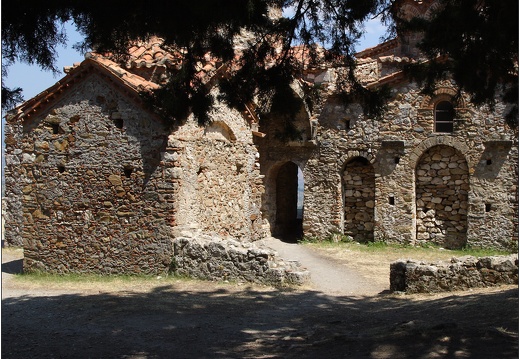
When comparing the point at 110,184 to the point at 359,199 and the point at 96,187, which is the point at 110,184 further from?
the point at 359,199

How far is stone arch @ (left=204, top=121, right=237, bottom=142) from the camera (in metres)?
14.2


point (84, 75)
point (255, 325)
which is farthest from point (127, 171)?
point (255, 325)

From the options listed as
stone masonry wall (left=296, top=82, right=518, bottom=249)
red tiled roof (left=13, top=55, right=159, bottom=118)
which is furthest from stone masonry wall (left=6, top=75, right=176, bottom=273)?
stone masonry wall (left=296, top=82, right=518, bottom=249)

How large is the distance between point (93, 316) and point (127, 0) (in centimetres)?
518

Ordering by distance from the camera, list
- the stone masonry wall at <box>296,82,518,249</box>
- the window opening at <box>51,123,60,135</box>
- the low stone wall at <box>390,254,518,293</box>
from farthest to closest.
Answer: the stone masonry wall at <box>296,82,518,249</box>
the window opening at <box>51,123,60,135</box>
the low stone wall at <box>390,254,518,293</box>

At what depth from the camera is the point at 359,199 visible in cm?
1933

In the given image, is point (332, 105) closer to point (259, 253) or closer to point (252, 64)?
point (259, 253)

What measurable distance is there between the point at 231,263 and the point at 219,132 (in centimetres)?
376

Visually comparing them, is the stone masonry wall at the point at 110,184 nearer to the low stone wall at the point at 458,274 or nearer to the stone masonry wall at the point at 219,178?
the stone masonry wall at the point at 219,178

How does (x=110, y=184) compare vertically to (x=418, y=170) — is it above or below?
below

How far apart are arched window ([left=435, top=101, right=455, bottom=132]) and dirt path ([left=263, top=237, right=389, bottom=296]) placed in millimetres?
5177

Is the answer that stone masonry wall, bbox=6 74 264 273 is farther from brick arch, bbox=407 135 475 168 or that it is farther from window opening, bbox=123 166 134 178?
brick arch, bbox=407 135 475 168

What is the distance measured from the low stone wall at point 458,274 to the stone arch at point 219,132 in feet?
17.3

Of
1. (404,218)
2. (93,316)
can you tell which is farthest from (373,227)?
(93,316)
